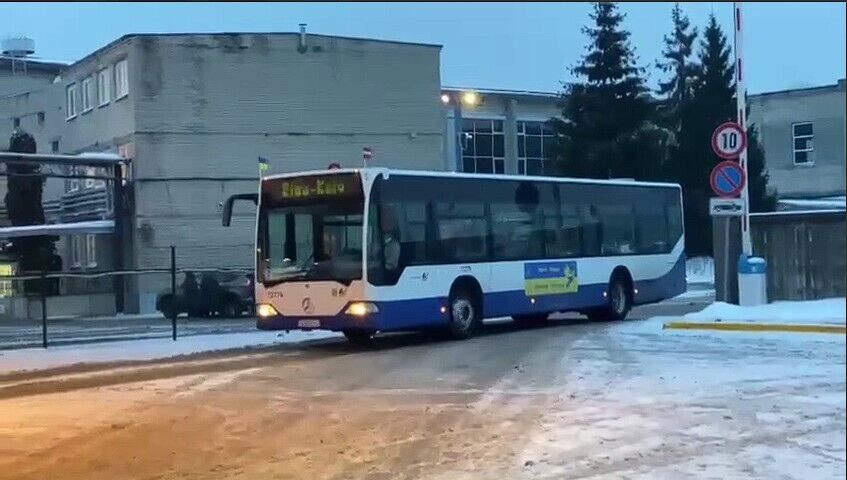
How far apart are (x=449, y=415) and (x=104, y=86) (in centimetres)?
3288

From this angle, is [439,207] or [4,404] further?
[439,207]

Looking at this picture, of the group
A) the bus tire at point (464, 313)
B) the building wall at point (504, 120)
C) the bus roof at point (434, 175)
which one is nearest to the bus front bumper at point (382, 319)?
the bus tire at point (464, 313)

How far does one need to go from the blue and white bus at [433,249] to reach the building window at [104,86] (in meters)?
22.7

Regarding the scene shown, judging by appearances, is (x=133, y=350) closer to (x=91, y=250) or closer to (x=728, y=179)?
(x=728, y=179)

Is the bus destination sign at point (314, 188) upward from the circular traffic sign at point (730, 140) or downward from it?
downward

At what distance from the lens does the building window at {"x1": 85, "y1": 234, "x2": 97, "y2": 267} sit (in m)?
40.3

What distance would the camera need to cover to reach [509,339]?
747 inches

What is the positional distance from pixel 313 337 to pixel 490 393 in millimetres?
10033

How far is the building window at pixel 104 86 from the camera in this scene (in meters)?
40.0

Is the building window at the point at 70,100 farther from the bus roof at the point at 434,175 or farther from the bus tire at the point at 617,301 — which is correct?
the bus tire at the point at 617,301

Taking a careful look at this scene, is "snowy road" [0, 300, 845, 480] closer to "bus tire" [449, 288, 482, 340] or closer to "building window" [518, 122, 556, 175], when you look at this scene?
"bus tire" [449, 288, 482, 340]

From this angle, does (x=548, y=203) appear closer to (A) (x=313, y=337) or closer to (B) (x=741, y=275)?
(B) (x=741, y=275)

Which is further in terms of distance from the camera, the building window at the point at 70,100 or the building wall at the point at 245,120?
the building wall at the point at 245,120

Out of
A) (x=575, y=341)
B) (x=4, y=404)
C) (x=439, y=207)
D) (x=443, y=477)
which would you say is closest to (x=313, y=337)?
(x=439, y=207)
